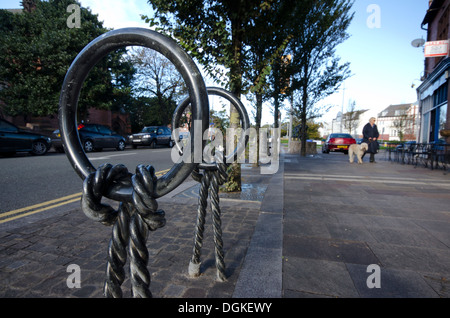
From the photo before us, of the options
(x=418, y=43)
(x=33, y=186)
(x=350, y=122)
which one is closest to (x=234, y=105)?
(x=33, y=186)

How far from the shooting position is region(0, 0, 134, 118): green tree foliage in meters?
17.6

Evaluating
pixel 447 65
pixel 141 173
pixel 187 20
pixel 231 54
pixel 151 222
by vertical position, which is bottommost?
pixel 151 222

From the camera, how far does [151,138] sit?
21797 mm

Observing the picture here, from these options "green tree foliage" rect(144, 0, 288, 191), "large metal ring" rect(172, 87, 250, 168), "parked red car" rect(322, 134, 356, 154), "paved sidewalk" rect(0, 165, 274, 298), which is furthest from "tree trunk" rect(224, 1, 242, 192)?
"parked red car" rect(322, 134, 356, 154)

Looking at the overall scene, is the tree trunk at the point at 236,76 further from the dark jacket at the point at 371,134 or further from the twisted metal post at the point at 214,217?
the dark jacket at the point at 371,134

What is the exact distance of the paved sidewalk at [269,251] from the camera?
2051 mm

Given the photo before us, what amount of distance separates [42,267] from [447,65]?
17017 millimetres

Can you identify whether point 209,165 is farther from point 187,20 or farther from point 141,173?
point 187,20

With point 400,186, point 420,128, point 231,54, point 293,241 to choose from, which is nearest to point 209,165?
point 293,241

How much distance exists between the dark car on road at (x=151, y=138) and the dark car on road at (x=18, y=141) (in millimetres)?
8920

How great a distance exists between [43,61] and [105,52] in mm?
21703

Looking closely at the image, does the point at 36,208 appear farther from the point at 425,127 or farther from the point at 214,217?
the point at 425,127

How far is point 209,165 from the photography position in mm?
1976
